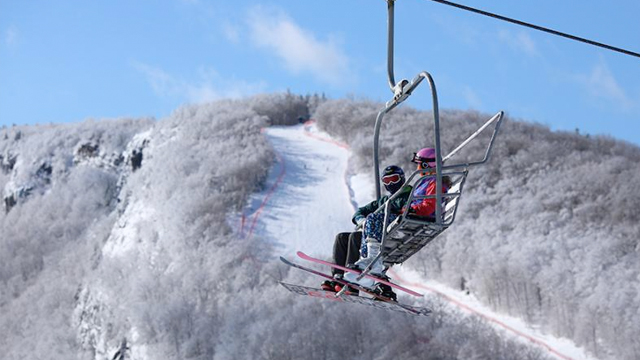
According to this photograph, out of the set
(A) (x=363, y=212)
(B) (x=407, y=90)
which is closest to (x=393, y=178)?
(A) (x=363, y=212)

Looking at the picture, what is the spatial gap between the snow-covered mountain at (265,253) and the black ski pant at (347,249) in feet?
44.6

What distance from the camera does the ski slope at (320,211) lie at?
26.0 metres

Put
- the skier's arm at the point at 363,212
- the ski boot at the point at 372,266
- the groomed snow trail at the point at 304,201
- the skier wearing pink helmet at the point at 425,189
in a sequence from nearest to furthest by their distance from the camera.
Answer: the skier wearing pink helmet at the point at 425,189 → the ski boot at the point at 372,266 → the skier's arm at the point at 363,212 → the groomed snow trail at the point at 304,201

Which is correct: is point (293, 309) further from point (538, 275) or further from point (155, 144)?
point (155, 144)

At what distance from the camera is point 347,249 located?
10125mm

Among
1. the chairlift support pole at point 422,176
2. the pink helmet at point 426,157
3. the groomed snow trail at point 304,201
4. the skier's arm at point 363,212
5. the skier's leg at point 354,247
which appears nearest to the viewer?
the chairlift support pole at point 422,176

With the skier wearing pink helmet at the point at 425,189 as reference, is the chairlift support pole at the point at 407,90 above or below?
above

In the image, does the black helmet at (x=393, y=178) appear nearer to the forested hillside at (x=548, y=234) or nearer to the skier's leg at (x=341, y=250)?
the skier's leg at (x=341, y=250)

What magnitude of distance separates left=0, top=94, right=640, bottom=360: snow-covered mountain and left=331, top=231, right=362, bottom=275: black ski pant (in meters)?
13.6

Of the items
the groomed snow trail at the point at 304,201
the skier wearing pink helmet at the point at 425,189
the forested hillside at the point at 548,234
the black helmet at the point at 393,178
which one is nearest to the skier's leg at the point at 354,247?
the black helmet at the point at 393,178

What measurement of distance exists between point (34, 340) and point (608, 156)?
82.2 ft

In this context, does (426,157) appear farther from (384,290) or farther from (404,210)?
(384,290)

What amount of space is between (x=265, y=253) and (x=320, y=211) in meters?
4.54

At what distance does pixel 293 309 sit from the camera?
85.6ft
